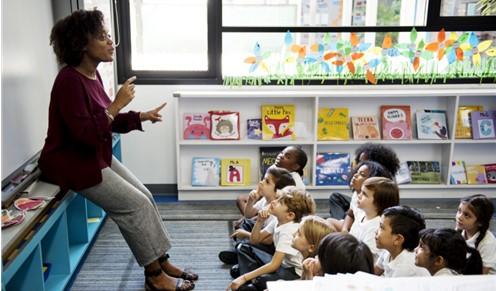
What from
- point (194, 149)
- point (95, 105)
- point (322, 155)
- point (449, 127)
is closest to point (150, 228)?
point (95, 105)

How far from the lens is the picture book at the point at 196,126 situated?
145 inches

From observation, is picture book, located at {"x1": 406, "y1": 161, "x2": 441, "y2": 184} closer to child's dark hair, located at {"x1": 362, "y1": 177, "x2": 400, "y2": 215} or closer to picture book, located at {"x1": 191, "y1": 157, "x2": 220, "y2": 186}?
picture book, located at {"x1": 191, "y1": 157, "x2": 220, "y2": 186}

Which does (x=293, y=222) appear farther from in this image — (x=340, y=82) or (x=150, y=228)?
(x=340, y=82)

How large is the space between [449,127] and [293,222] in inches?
82.5

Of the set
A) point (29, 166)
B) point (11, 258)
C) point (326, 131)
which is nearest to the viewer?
point (11, 258)

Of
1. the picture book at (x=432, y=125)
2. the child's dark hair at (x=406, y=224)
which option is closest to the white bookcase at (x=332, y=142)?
the picture book at (x=432, y=125)

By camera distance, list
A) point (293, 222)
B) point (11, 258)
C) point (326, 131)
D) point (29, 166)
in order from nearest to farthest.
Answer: point (11, 258) → point (293, 222) → point (29, 166) → point (326, 131)

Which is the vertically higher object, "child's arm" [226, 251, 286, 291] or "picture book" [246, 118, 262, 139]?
"picture book" [246, 118, 262, 139]

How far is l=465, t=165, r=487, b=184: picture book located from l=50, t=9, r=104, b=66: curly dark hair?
2.94 m

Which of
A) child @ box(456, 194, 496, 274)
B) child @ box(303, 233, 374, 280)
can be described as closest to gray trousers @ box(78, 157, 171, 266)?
child @ box(303, 233, 374, 280)

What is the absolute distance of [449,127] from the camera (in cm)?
376

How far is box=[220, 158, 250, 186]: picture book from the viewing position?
147 inches

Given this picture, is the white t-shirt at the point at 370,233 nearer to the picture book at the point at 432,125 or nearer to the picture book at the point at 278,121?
the picture book at the point at 278,121

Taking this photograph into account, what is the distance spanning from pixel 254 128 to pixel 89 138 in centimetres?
172
